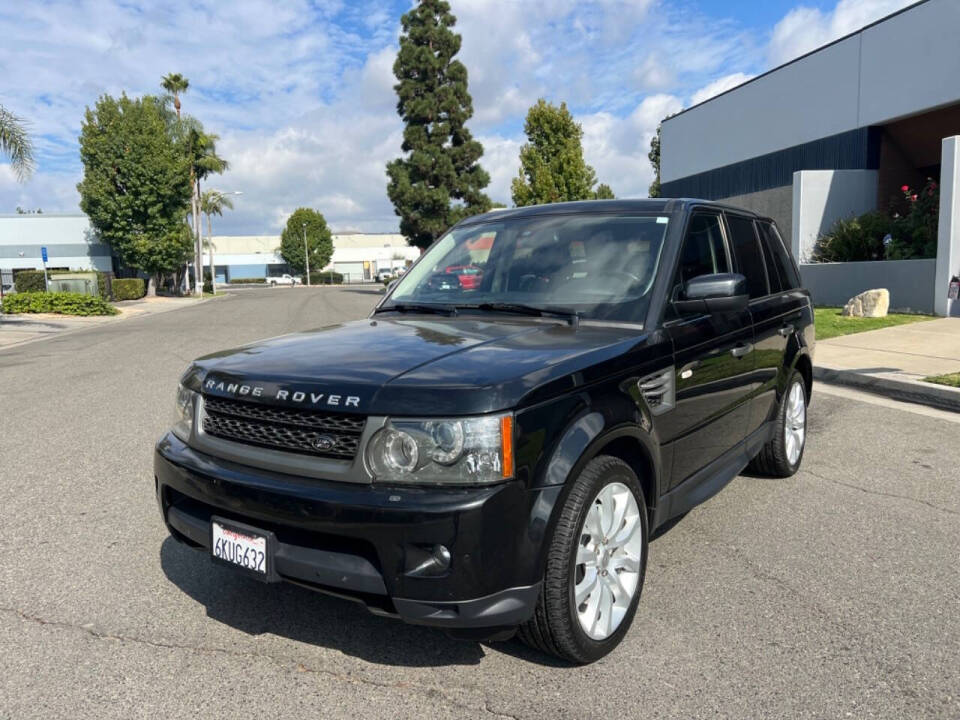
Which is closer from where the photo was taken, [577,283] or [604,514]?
[604,514]

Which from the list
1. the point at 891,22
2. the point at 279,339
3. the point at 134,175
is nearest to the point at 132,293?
the point at 134,175

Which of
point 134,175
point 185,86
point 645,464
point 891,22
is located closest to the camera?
point 645,464

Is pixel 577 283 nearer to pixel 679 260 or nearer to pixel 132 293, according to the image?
pixel 679 260

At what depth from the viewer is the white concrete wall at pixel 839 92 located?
16.9m

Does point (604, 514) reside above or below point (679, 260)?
below

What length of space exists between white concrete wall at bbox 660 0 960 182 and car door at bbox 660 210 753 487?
54.3ft

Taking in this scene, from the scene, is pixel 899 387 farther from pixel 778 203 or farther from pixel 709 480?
pixel 778 203

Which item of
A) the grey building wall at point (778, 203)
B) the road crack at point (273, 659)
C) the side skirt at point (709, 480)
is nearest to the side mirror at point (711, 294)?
the side skirt at point (709, 480)

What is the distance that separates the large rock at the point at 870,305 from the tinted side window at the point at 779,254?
1006 cm

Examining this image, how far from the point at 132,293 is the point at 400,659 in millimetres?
42979

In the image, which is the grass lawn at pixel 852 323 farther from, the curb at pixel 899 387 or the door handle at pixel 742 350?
the door handle at pixel 742 350

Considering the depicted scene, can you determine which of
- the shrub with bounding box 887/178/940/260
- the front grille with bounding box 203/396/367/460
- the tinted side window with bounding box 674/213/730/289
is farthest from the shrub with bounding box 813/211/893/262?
the front grille with bounding box 203/396/367/460

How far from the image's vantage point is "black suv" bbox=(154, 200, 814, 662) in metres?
2.38

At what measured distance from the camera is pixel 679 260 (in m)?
3.61
